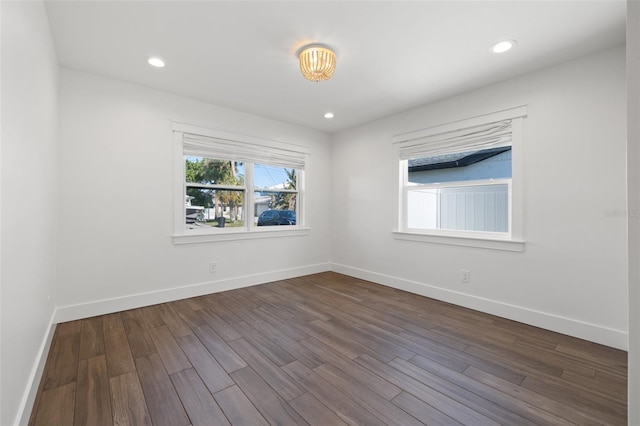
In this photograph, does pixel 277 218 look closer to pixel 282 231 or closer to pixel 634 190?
pixel 282 231

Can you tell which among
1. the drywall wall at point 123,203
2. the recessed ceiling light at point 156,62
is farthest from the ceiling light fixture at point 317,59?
the drywall wall at point 123,203

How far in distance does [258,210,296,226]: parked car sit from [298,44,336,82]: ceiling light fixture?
2448 millimetres

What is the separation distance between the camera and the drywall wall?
9.18ft

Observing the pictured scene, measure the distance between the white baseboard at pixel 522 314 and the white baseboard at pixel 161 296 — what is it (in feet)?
5.54

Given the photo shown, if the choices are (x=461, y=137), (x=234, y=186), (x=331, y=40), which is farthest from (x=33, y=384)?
(x=461, y=137)

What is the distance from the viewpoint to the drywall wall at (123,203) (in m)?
2.80

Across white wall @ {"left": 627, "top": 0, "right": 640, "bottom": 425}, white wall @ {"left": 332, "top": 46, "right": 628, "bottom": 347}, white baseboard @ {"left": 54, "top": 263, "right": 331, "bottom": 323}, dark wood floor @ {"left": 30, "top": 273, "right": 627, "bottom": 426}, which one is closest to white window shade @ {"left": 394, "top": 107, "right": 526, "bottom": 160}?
white wall @ {"left": 332, "top": 46, "right": 628, "bottom": 347}

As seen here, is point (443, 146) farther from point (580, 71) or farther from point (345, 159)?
point (345, 159)

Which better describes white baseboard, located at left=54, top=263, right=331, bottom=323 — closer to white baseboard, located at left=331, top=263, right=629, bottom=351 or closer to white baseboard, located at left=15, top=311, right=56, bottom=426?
white baseboard, located at left=15, top=311, right=56, bottom=426

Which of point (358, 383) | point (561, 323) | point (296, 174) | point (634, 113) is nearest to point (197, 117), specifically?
point (296, 174)

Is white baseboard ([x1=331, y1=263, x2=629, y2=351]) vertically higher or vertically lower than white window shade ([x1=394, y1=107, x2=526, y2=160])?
lower

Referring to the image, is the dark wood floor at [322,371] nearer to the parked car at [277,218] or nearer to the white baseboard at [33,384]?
the white baseboard at [33,384]

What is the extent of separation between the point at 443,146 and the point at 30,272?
13.0ft

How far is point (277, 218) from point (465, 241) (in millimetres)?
2738
